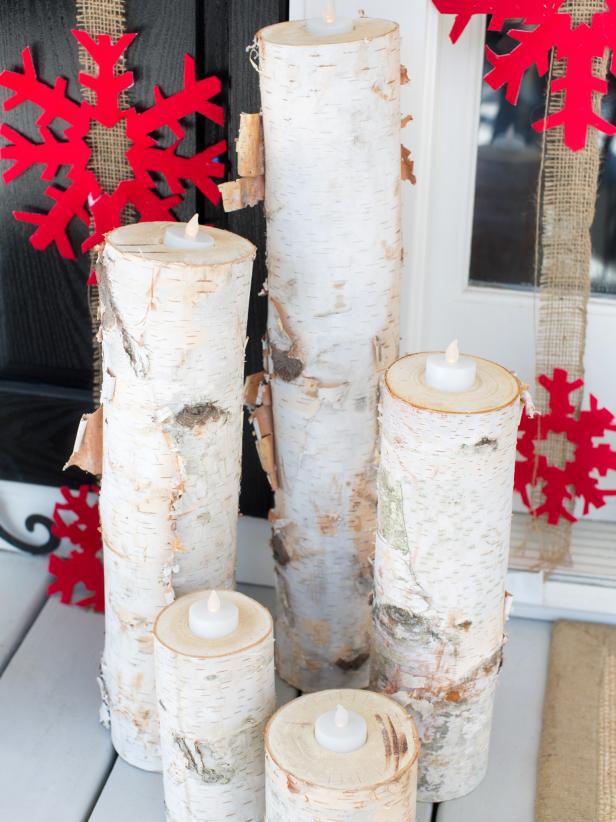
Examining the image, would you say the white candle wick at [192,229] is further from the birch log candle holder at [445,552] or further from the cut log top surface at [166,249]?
the birch log candle holder at [445,552]

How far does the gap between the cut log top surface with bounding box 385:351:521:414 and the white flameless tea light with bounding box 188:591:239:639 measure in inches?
10.7

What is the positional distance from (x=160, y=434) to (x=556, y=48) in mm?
637

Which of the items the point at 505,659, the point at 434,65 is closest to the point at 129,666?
the point at 505,659

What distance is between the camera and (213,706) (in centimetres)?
111

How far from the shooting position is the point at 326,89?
1123 mm

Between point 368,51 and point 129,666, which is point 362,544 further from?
point 368,51

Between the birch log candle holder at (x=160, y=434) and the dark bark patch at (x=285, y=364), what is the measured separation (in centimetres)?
9

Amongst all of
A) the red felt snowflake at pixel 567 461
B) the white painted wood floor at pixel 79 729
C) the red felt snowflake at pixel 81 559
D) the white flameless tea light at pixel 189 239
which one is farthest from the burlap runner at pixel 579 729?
the white flameless tea light at pixel 189 239

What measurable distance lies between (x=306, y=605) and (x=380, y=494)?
268 millimetres

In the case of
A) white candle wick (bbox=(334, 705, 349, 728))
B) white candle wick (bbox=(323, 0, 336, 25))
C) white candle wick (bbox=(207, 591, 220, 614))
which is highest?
white candle wick (bbox=(323, 0, 336, 25))

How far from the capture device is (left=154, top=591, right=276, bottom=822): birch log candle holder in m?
1.10

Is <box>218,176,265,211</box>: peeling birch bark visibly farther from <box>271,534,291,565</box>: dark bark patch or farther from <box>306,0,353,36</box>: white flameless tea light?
<box>271,534,291,565</box>: dark bark patch

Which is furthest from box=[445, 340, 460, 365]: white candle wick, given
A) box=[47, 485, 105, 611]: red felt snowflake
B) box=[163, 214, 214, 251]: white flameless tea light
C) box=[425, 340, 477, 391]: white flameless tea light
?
box=[47, 485, 105, 611]: red felt snowflake

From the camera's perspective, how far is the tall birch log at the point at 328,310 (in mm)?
1137
